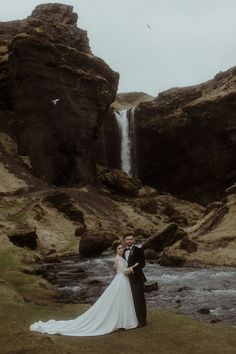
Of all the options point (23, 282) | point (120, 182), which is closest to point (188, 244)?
point (23, 282)

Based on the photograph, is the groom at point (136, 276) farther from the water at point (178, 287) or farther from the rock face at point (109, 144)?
the rock face at point (109, 144)

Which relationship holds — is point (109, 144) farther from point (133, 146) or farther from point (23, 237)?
point (23, 237)

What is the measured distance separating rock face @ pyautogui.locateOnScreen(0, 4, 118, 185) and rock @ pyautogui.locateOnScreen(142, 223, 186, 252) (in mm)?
47719

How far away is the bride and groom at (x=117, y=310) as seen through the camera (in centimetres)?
1627

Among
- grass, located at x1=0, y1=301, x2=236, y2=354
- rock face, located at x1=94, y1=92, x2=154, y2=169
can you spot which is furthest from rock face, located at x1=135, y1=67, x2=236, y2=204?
grass, located at x1=0, y1=301, x2=236, y2=354

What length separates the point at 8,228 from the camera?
60406 millimetres

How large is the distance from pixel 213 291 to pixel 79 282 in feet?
34.7

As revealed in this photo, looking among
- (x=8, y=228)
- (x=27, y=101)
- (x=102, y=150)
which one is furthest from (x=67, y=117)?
(x=8, y=228)

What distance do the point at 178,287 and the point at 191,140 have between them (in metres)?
93.5

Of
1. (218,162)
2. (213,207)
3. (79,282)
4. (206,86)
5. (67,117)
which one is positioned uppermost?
(206,86)

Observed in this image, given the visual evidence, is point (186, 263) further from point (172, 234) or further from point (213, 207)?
point (213, 207)

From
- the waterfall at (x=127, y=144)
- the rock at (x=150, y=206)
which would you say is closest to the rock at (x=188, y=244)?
the rock at (x=150, y=206)

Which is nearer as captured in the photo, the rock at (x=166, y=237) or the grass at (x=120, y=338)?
the grass at (x=120, y=338)

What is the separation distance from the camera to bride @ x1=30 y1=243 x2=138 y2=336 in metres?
16.2
